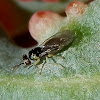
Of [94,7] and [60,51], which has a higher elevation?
[94,7]

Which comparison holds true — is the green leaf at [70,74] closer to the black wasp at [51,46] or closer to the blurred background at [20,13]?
the black wasp at [51,46]

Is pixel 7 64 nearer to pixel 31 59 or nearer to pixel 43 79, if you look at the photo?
pixel 31 59

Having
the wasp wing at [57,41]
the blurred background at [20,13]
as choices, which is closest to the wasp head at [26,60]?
the wasp wing at [57,41]

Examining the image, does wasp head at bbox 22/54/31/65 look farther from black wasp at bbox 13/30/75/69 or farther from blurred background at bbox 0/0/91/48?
blurred background at bbox 0/0/91/48

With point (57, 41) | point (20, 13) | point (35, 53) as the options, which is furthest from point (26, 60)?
point (20, 13)

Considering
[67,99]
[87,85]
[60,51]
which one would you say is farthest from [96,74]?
[60,51]

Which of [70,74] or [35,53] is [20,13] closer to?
[35,53]

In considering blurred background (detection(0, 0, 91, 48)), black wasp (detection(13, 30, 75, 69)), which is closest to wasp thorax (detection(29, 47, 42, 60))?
black wasp (detection(13, 30, 75, 69))
